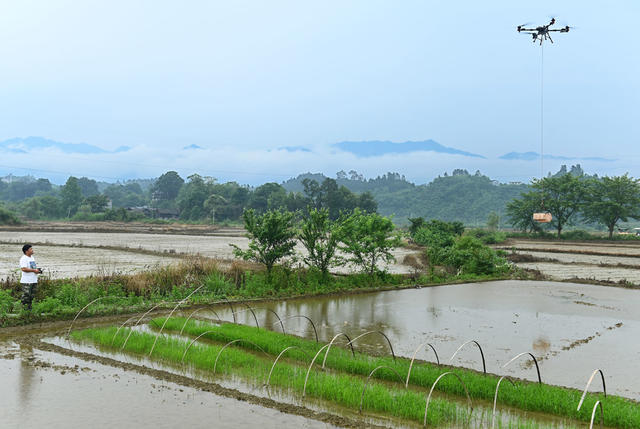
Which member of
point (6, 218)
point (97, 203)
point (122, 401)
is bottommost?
point (122, 401)

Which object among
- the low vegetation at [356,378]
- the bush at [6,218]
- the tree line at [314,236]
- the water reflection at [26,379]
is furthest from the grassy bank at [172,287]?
the bush at [6,218]

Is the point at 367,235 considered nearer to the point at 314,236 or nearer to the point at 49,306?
the point at 314,236

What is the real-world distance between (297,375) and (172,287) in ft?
23.7

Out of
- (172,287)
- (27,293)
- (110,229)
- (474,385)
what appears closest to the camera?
(474,385)

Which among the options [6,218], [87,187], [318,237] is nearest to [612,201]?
[318,237]

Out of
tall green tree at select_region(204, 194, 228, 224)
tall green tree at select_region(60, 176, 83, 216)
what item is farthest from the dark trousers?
tall green tree at select_region(60, 176, 83, 216)

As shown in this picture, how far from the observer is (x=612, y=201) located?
47.8 meters

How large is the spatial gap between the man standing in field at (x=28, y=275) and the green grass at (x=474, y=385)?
3.73 metres

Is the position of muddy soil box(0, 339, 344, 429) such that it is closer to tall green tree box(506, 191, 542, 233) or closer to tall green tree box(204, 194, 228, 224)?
tall green tree box(506, 191, 542, 233)

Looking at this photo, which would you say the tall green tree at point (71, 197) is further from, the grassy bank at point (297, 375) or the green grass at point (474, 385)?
the green grass at point (474, 385)

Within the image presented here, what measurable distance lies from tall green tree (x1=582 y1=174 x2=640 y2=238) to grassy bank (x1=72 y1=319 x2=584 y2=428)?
152 ft

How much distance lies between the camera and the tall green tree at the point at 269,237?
15.2 metres

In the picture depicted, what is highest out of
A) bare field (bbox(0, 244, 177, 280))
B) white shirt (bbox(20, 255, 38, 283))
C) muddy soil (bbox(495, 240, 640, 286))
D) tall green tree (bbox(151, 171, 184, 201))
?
tall green tree (bbox(151, 171, 184, 201))

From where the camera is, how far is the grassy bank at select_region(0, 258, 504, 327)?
1068 cm
